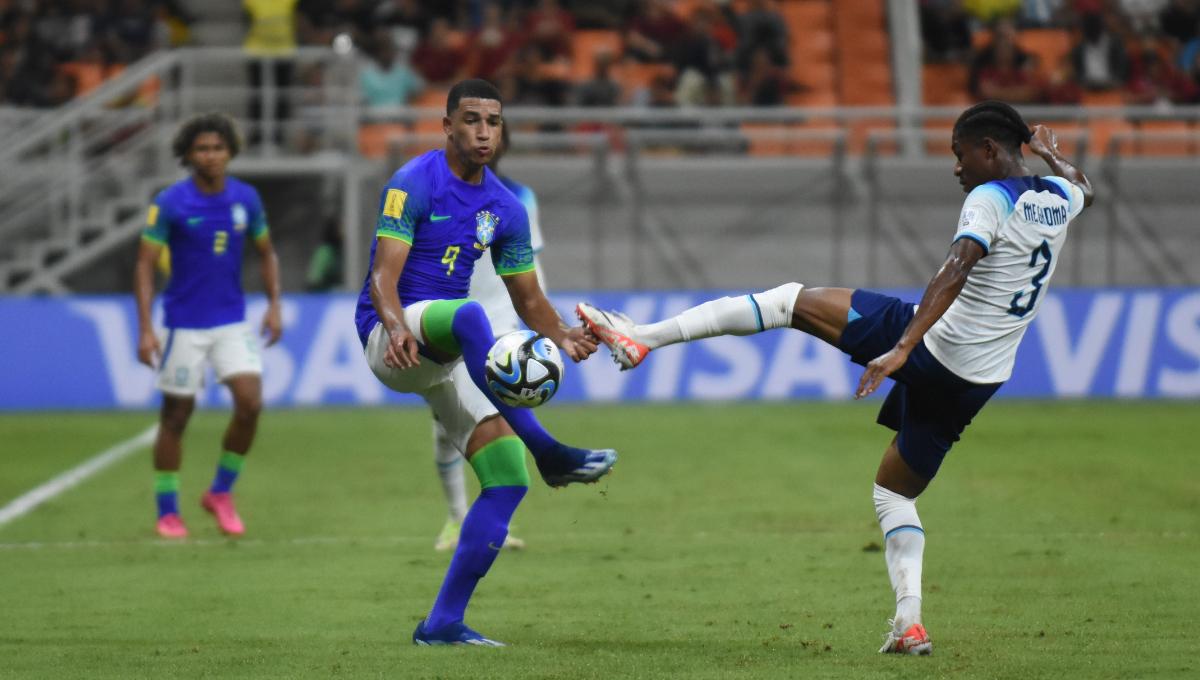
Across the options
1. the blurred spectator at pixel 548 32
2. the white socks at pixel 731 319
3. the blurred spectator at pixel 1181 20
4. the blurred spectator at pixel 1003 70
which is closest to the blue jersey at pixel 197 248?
the white socks at pixel 731 319

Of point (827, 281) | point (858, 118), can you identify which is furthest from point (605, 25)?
point (827, 281)

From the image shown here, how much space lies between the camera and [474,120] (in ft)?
23.7

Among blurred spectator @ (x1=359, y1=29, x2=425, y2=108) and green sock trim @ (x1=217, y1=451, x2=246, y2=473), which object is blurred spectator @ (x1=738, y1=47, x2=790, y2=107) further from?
green sock trim @ (x1=217, y1=451, x2=246, y2=473)

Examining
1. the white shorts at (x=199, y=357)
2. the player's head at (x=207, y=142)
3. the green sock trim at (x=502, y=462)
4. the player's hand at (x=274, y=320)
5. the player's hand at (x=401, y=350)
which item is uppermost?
the player's head at (x=207, y=142)

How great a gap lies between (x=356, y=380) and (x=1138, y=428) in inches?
314

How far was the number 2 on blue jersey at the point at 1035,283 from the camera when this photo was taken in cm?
700

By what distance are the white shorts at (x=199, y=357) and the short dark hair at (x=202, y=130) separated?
1.08m

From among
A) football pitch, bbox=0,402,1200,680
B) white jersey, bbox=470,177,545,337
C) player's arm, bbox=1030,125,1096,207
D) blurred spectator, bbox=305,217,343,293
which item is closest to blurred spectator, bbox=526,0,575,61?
blurred spectator, bbox=305,217,343,293

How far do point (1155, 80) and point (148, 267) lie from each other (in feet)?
53.6

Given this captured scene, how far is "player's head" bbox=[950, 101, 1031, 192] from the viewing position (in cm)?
694

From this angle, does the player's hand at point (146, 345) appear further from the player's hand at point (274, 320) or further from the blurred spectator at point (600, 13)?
the blurred spectator at point (600, 13)

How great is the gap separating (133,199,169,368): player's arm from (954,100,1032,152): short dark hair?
18.7 ft

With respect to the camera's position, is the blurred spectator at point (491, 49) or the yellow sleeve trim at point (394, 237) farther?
the blurred spectator at point (491, 49)

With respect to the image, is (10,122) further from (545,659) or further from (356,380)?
(545,659)
